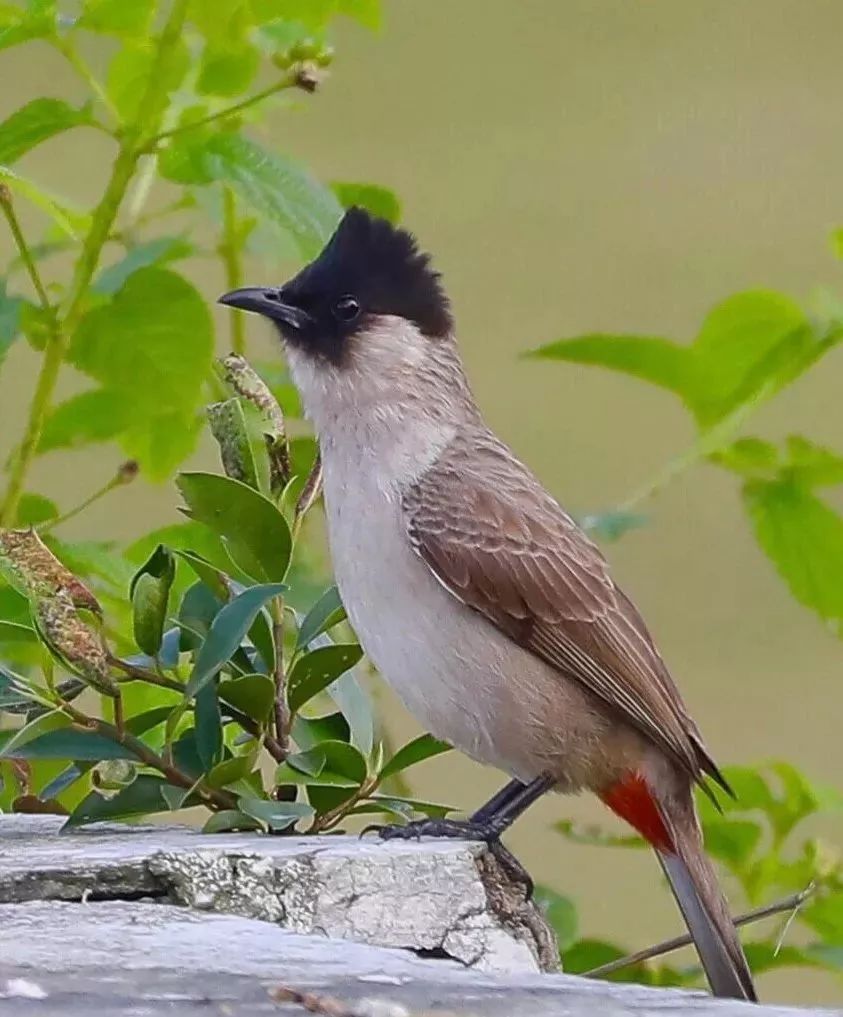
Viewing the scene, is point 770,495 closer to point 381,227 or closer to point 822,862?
point 822,862

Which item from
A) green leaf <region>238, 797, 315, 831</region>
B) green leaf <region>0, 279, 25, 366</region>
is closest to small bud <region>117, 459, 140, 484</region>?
green leaf <region>0, 279, 25, 366</region>

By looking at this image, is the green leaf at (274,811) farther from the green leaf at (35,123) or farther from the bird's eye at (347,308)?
the bird's eye at (347,308)

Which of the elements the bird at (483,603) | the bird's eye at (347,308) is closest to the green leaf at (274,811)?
the bird at (483,603)

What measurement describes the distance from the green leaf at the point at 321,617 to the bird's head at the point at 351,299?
421mm

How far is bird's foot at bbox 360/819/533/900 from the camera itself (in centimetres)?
136

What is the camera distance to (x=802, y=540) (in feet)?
5.56

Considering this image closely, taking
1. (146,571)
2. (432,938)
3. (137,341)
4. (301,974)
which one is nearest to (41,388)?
(137,341)

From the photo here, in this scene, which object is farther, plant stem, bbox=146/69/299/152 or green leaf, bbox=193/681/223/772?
plant stem, bbox=146/69/299/152

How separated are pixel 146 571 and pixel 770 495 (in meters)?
0.67

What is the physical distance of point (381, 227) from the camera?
1.79 m

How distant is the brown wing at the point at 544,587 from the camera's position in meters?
1.70

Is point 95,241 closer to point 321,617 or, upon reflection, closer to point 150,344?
point 150,344

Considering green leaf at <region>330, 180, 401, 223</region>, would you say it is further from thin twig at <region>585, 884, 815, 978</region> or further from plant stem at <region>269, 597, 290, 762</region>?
thin twig at <region>585, 884, 815, 978</region>

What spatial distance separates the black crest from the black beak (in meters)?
0.01
